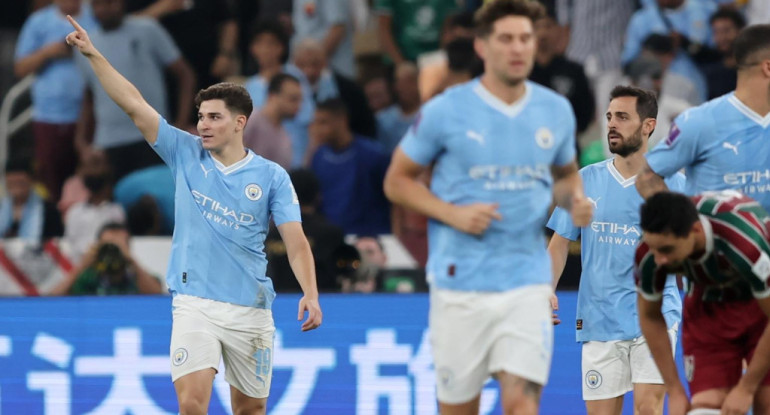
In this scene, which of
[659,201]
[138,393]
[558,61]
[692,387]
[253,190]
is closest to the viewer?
[659,201]

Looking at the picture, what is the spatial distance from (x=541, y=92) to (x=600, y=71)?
676cm

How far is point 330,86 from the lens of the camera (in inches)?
499

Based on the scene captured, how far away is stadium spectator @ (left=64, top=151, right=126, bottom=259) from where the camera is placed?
11594 millimetres

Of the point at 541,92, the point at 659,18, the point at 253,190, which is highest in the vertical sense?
the point at 659,18

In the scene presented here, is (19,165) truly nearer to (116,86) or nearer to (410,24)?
(410,24)

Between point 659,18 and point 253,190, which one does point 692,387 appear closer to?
point 253,190

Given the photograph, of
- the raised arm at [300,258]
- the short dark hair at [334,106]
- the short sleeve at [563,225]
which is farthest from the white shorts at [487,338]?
the short dark hair at [334,106]

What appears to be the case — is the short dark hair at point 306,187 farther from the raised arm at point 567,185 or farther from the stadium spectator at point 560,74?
the raised arm at point 567,185

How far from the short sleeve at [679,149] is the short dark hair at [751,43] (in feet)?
1.27

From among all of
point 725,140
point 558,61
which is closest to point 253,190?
point 725,140

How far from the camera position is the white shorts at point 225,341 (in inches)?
290

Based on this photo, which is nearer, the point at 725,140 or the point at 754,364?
the point at 754,364

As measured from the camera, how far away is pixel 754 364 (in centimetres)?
593

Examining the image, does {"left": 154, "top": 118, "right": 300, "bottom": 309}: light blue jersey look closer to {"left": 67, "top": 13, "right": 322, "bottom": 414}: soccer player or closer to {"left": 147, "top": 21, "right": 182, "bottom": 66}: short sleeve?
{"left": 67, "top": 13, "right": 322, "bottom": 414}: soccer player
